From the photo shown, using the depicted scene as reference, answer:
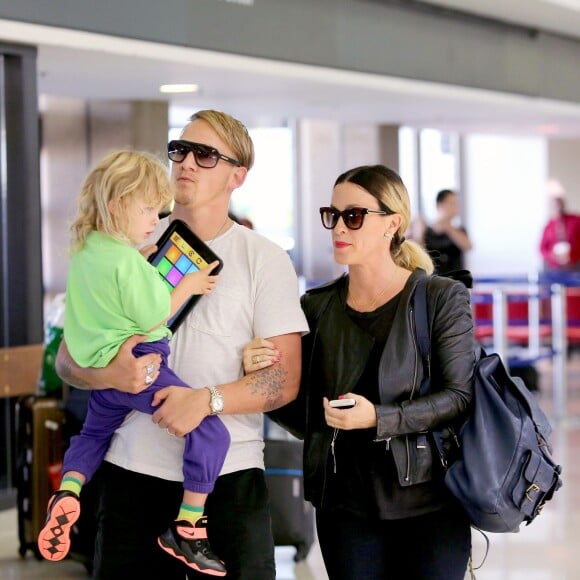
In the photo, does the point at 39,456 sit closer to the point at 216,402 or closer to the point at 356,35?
the point at 216,402

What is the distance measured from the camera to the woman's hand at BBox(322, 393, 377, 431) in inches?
100

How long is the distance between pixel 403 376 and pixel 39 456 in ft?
10.2

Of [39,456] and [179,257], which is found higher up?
[179,257]

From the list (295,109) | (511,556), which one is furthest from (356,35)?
(511,556)

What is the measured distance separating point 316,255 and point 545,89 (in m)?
4.40

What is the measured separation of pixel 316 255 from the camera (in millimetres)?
14562

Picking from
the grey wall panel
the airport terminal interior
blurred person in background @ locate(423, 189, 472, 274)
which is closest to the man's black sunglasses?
the airport terminal interior

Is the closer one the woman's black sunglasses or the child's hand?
the child's hand

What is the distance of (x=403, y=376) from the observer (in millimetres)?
2662

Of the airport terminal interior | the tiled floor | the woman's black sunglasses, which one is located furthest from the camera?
the airport terminal interior

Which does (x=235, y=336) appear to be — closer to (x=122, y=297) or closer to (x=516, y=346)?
(x=122, y=297)

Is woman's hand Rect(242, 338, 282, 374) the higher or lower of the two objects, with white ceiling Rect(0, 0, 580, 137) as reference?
lower

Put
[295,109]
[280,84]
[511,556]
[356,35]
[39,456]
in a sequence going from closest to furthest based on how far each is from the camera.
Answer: [39,456], [511,556], [356,35], [280,84], [295,109]

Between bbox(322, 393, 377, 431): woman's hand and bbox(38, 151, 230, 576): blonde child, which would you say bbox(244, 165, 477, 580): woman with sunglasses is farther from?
bbox(38, 151, 230, 576): blonde child
